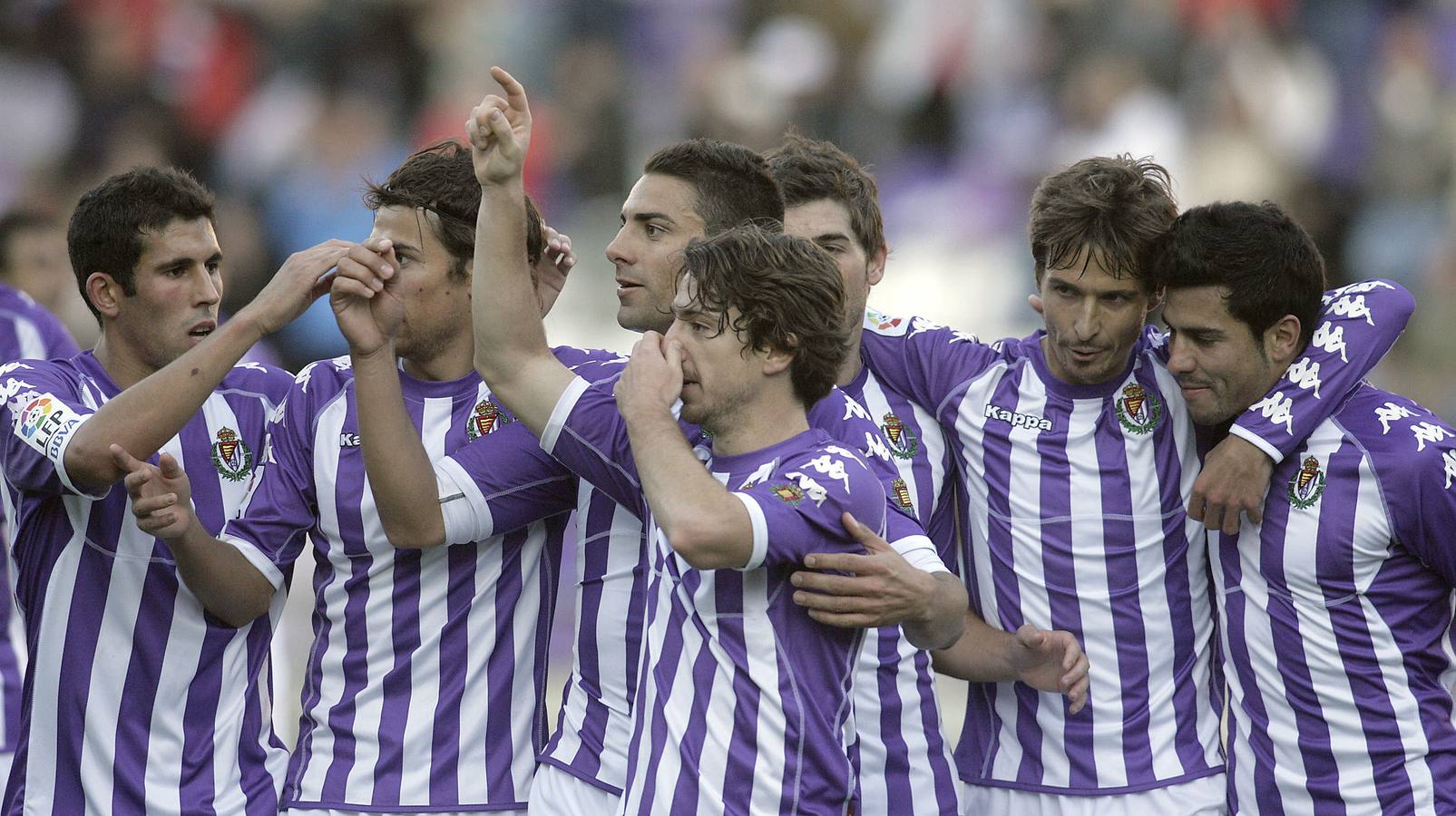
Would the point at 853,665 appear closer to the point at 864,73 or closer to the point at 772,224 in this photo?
the point at 772,224

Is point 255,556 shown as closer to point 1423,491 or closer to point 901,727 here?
point 901,727

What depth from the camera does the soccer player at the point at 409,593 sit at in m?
3.77

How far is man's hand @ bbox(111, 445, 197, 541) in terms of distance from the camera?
3484 millimetres

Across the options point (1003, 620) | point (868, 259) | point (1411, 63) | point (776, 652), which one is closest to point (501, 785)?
point (776, 652)

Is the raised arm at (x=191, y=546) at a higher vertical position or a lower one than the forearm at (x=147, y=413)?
lower

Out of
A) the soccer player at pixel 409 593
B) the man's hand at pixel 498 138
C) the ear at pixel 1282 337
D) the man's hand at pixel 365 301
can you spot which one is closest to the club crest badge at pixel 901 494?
the soccer player at pixel 409 593

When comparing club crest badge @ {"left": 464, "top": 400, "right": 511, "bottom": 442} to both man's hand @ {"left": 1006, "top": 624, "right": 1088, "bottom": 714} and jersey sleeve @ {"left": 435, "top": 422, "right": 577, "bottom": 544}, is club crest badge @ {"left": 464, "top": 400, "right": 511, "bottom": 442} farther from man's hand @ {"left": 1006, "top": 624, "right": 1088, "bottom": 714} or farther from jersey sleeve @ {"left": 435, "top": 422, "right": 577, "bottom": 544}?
man's hand @ {"left": 1006, "top": 624, "right": 1088, "bottom": 714}

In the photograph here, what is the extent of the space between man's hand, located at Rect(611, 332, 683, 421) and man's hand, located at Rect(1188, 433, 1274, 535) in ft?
4.60

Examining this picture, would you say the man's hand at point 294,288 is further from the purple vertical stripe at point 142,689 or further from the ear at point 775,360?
the ear at point 775,360

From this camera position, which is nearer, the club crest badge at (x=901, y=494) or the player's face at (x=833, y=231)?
the club crest badge at (x=901, y=494)

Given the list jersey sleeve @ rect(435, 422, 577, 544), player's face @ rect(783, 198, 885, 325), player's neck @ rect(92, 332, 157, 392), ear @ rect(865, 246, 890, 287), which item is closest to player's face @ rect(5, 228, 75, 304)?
player's neck @ rect(92, 332, 157, 392)

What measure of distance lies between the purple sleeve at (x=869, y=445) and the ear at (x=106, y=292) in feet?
5.82

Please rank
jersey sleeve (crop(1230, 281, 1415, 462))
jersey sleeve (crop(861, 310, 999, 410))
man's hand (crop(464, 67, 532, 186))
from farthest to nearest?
jersey sleeve (crop(861, 310, 999, 410))
jersey sleeve (crop(1230, 281, 1415, 462))
man's hand (crop(464, 67, 532, 186))

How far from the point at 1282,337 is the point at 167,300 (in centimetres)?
277
